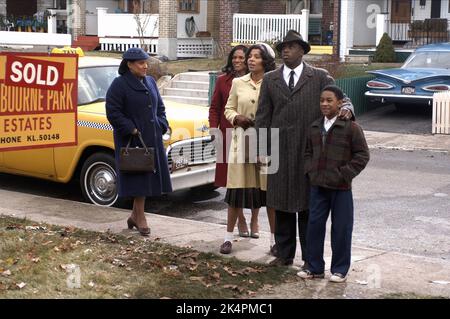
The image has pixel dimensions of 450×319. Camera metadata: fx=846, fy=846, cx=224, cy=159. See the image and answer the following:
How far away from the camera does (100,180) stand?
10.1m

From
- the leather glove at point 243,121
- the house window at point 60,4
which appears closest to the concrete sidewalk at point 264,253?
the leather glove at point 243,121

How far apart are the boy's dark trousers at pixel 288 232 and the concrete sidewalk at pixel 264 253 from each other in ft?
0.91

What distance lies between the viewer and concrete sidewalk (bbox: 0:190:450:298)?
6523 millimetres

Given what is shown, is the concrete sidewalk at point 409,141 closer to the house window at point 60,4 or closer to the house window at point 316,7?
the house window at point 316,7

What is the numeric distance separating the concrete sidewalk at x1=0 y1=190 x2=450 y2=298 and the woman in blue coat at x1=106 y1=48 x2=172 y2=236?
44 cm

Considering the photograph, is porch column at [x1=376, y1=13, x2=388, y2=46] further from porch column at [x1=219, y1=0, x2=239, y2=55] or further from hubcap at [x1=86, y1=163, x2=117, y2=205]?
hubcap at [x1=86, y1=163, x2=117, y2=205]

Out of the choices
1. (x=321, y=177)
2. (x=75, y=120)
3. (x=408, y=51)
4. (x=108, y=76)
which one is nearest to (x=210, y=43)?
(x=408, y=51)

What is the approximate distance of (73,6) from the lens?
3150 centimetres

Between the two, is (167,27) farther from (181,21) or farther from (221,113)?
(221,113)

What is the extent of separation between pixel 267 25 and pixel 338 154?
70.6 ft

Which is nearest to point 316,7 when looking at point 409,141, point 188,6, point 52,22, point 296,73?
point 188,6

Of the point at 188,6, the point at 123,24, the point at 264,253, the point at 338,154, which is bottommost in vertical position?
the point at 264,253

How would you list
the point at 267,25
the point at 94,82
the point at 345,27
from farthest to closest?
1. the point at 267,25
2. the point at 345,27
3. the point at 94,82

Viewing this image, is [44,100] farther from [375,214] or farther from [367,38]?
[367,38]
